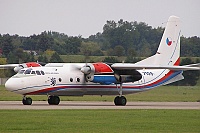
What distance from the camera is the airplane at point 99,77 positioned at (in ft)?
125

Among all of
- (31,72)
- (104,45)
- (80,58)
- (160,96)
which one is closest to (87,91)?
(31,72)

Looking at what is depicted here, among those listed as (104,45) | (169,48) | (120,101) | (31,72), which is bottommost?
(120,101)

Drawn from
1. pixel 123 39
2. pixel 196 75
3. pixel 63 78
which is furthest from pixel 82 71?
pixel 123 39

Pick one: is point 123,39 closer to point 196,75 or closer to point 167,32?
point 196,75

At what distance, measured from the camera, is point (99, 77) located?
1582 inches

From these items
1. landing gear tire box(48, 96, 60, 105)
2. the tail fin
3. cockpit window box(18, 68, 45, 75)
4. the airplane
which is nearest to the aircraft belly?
the airplane

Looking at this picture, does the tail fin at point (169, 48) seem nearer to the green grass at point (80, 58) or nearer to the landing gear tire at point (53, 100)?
the landing gear tire at point (53, 100)
